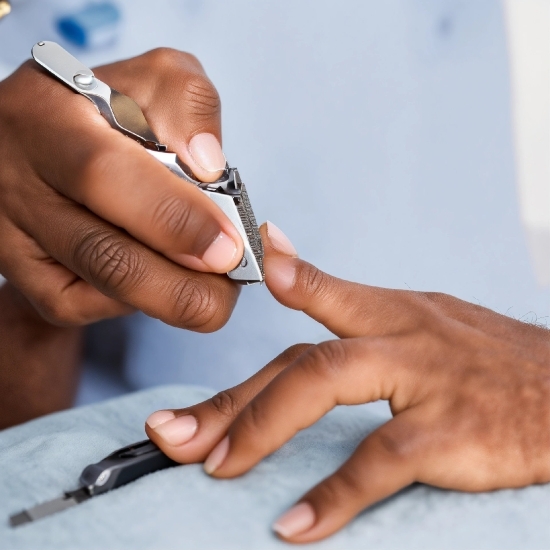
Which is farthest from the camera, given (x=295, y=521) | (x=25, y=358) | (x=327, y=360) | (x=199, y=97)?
(x=25, y=358)

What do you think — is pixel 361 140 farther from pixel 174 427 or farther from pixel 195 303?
pixel 174 427

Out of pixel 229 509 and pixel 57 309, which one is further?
pixel 57 309

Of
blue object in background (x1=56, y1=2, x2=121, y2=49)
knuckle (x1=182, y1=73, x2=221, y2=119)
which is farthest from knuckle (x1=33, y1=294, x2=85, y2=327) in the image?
blue object in background (x1=56, y1=2, x2=121, y2=49)

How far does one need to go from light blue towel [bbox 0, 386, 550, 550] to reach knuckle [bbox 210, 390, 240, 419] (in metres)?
0.06

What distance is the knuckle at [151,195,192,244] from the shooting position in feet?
2.26

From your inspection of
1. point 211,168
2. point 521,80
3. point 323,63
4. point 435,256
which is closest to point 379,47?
point 323,63

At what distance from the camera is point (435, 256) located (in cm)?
115

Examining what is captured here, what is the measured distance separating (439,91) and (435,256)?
0.26m

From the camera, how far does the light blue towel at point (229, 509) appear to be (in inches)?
20.2

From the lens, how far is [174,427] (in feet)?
2.12

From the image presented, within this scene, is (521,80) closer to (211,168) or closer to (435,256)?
(435,256)

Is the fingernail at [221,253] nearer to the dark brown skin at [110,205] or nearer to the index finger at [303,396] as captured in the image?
the dark brown skin at [110,205]

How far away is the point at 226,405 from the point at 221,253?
0.14 meters

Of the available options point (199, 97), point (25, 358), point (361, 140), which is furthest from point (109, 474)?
point (361, 140)
